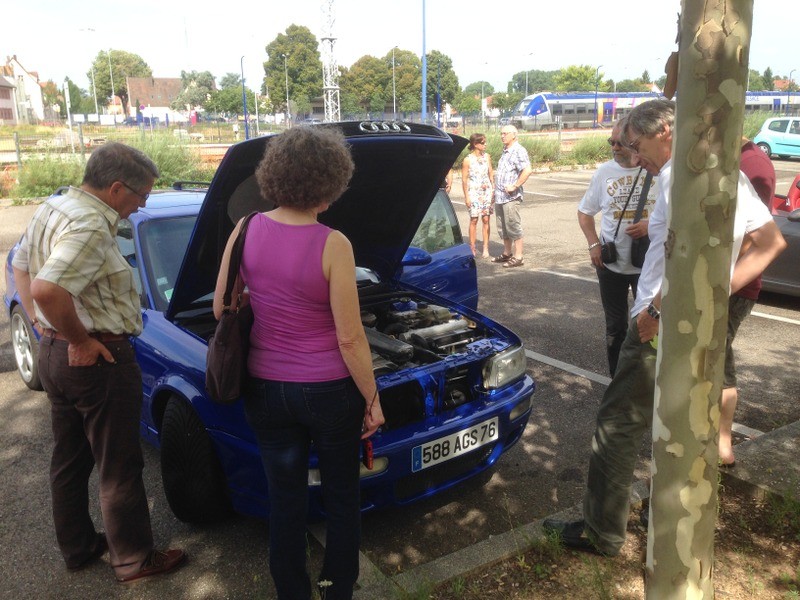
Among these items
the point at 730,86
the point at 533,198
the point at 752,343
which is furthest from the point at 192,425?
the point at 533,198

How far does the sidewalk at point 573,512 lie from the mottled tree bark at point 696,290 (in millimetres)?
1122

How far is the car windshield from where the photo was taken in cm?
402

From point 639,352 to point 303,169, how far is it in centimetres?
152

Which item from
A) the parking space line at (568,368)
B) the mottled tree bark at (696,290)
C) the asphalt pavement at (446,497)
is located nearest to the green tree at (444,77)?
the parking space line at (568,368)

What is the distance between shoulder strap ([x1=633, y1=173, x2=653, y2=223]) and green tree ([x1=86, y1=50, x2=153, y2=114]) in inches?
4421

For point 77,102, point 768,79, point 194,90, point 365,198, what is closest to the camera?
point 365,198

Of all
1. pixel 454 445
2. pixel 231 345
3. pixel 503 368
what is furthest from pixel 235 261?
pixel 503 368

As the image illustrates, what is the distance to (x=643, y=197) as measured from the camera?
170 inches

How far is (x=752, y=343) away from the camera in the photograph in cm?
645

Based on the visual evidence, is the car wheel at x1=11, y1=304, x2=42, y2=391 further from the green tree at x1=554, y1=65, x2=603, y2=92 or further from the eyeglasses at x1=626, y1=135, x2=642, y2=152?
the green tree at x1=554, y1=65, x2=603, y2=92

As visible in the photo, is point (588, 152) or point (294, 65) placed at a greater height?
point (294, 65)

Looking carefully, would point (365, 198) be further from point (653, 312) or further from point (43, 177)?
point (43, 177)

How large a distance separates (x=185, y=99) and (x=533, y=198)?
81.0m

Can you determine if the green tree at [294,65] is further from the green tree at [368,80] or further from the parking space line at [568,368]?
the parking space line at [568,368]
